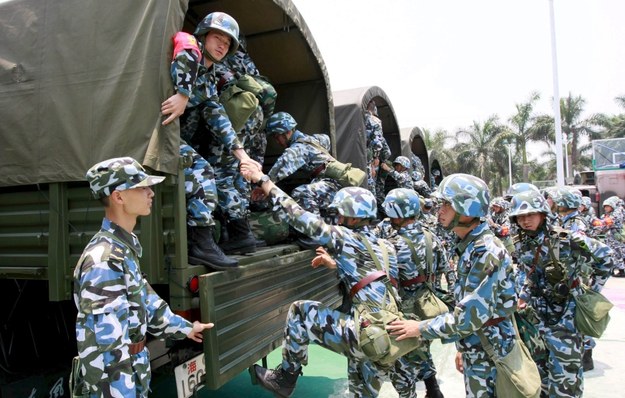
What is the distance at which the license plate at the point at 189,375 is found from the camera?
243 cm

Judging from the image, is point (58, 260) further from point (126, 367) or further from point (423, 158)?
point (423, 158)

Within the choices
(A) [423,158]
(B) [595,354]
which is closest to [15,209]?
(B) [595,354]

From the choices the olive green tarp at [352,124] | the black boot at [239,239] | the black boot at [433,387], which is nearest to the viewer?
the black boot at [239,239]

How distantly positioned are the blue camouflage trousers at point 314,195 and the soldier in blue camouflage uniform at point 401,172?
12.8 ft

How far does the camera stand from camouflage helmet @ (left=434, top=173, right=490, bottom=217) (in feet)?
8.32

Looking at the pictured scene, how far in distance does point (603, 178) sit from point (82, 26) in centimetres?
1519

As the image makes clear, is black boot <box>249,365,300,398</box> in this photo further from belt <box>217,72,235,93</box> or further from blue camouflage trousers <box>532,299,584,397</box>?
belt <box>217,72,235,93</box>

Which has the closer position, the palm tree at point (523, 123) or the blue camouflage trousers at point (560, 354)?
the blue camouflage trousers at point (560, 354)

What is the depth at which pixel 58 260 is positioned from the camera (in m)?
2.60

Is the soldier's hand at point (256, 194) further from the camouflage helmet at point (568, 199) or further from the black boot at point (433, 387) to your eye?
the camouflage helmet at point (568, 199)

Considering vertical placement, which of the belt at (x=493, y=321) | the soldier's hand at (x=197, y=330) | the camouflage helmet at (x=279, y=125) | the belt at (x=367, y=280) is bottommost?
the belt at (x=493, y=321)

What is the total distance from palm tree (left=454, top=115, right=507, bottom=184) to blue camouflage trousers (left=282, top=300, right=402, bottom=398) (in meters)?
32.6

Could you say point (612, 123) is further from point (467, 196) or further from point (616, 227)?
point (467, 196)

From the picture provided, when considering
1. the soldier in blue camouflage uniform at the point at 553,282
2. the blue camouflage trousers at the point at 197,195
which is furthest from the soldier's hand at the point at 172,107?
the soldier in blue camouflage uniform at the point at 553,282
